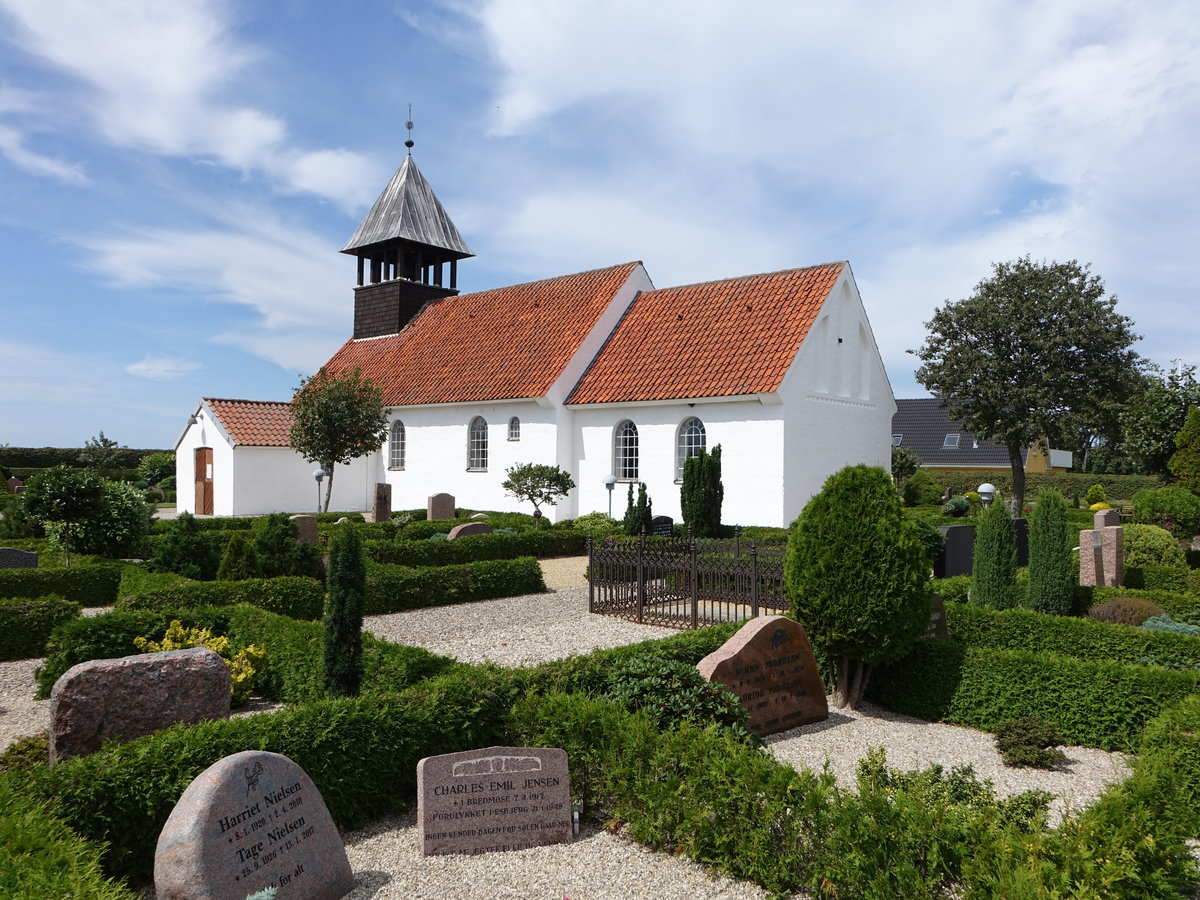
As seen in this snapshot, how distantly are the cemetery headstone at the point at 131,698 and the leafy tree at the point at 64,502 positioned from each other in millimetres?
8870

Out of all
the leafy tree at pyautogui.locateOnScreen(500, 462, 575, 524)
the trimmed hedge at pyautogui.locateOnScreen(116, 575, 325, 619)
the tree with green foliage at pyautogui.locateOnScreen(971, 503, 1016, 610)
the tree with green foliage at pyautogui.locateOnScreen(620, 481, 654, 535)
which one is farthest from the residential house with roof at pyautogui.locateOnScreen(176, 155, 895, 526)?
the trimmed hedge at pyautogui.locateOnScreen(116, 575, 325, 619)

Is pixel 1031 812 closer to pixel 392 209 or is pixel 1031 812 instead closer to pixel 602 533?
pixel 602 533

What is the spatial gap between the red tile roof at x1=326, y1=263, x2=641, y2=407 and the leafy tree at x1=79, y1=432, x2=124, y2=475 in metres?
19.0

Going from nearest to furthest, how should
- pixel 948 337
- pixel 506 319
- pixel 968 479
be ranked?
pixel 506 319 → pixel 948 337 → pixel 968 479

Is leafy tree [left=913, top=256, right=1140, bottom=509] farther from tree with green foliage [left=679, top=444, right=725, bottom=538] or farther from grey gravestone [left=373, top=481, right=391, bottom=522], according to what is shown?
grey gravestone [left=373, top=481, right=391, bottom=522]

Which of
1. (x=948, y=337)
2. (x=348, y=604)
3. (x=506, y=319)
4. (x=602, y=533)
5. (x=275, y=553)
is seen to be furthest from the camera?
(x=948, y=337)

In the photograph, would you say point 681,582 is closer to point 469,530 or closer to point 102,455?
point 469,530

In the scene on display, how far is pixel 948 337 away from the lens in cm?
3278

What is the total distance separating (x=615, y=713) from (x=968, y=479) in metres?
40.5

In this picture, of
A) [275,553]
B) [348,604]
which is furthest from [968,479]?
[348,604]

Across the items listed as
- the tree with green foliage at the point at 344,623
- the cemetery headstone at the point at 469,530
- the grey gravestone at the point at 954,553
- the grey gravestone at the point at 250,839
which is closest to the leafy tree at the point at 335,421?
the cemetery headstone at the point at 469,530

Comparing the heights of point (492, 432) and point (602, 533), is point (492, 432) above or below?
above

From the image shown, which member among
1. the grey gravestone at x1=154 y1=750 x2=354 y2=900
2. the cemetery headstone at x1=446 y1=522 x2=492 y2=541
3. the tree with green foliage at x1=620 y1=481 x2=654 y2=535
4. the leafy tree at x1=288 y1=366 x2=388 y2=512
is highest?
the leafy tree at x1=288 y1=366 x2=388 y2=512

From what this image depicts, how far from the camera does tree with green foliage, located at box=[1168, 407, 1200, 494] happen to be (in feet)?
83.6
